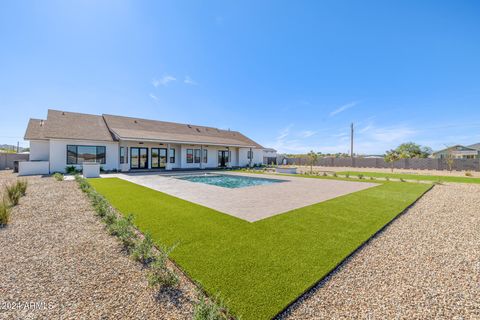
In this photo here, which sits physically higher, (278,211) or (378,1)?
(378,1)

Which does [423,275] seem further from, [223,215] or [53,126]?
[53,126]

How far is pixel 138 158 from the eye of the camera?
60.6ft

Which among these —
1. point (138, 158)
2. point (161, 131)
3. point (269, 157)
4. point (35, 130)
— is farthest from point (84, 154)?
point (269, 157)

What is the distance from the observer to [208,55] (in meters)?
16.4

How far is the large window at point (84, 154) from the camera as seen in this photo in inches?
604

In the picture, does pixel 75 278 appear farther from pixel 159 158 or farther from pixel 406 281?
pixel 159 158

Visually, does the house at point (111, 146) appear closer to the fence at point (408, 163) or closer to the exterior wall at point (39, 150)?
the exterior wall at point (39, 150)

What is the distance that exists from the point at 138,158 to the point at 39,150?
761 centimetres

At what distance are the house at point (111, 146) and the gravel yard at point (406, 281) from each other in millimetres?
16953

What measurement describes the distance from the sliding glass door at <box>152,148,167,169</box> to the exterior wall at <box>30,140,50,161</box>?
8.45m

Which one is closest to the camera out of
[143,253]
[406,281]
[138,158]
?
[406,281]

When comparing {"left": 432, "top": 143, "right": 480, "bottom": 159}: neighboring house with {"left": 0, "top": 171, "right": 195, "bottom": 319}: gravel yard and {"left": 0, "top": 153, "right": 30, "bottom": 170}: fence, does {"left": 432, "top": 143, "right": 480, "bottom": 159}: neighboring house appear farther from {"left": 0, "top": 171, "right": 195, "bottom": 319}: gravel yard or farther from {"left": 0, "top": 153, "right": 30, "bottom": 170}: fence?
{"left": 0, "top": 153, "right": 30, "bottom": 170}: fence

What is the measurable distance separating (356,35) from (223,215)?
16673 millimetres

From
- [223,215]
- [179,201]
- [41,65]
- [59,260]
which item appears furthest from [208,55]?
[59,260]
